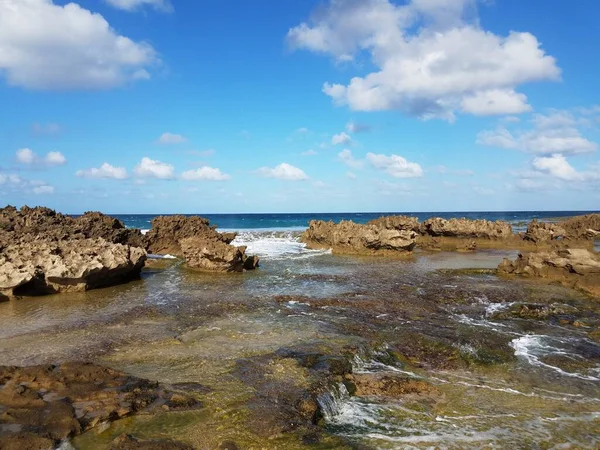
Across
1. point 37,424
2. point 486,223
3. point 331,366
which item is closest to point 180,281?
point 331,366

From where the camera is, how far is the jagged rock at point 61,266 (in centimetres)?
1499

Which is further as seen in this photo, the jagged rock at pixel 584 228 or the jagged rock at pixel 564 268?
the jagged rock at pixel 584 228

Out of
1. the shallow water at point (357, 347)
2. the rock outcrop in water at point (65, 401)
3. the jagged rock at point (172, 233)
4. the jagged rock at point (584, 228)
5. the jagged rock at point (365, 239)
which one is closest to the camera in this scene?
the rock outcrop in water at point (65, 401)

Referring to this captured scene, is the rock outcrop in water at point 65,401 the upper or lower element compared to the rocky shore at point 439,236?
lower

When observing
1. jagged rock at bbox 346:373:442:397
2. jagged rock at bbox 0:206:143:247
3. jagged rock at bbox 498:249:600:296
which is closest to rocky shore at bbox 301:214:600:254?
jagged rock at bbox 498:249:600:296

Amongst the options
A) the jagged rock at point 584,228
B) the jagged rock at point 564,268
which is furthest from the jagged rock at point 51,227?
the jagged rock at point 584,228

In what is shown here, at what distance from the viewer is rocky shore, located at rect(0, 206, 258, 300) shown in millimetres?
15359

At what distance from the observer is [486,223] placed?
3631 cm

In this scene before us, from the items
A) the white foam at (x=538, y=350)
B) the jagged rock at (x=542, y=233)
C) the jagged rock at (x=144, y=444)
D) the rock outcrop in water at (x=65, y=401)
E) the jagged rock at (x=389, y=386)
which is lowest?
the jagged rock at (x=389, y=386)

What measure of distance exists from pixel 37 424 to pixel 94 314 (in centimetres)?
→ 760

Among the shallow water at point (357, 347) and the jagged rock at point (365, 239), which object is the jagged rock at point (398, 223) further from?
the shallow water at point (357, 347)

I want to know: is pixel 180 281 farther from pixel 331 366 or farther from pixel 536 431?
pixel 536 431

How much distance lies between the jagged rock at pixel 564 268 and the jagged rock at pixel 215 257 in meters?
13.0

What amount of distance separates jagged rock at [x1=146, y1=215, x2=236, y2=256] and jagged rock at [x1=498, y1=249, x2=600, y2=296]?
58.2ft
